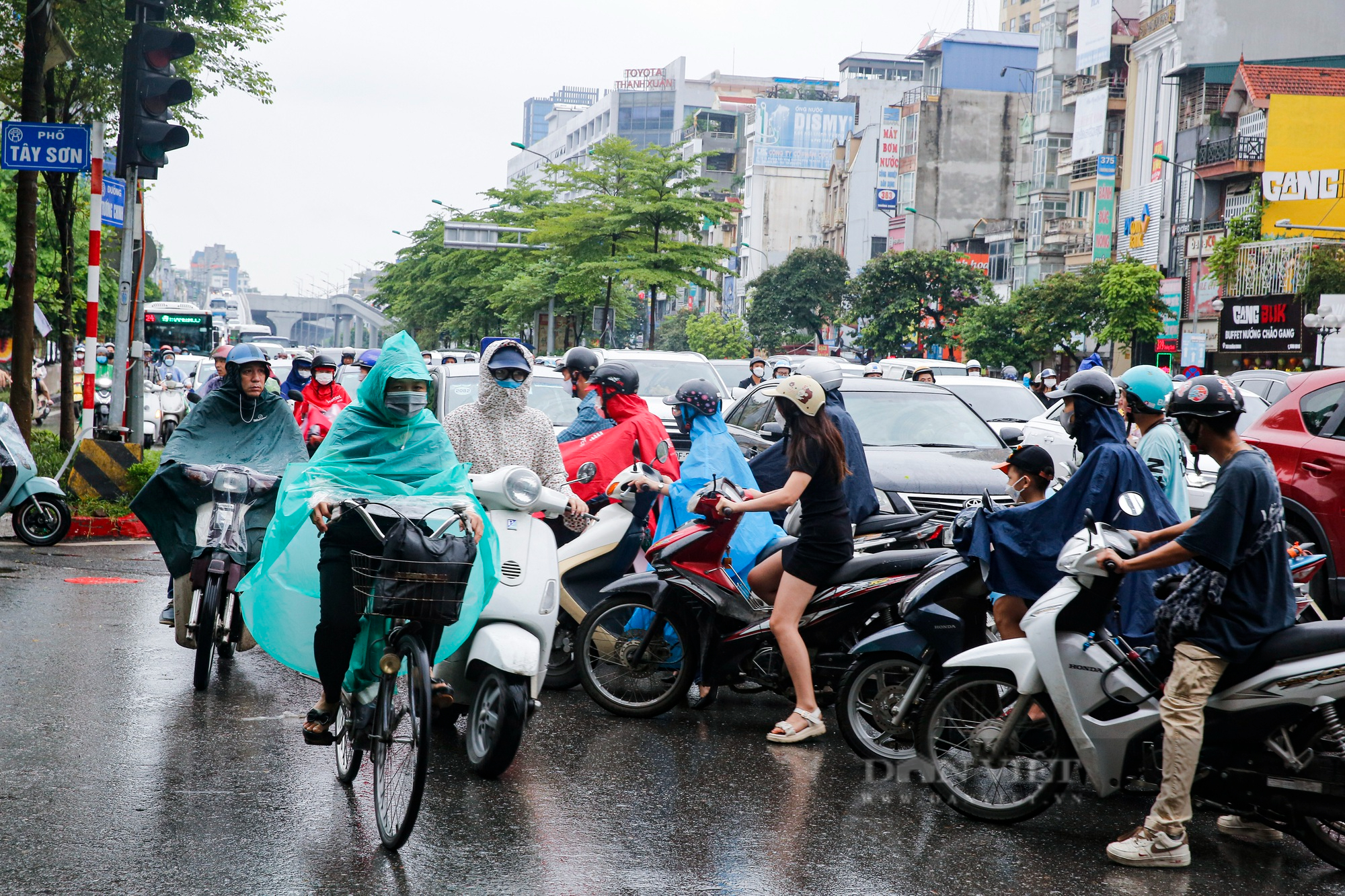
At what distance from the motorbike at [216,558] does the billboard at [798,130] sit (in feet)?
331

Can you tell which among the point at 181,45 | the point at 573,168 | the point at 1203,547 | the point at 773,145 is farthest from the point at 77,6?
the point at 773,145

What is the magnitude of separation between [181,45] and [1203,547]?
324 inches

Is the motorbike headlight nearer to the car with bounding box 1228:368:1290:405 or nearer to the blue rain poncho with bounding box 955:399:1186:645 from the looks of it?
the blue rain poncho with bounding box 955:399:1186:645

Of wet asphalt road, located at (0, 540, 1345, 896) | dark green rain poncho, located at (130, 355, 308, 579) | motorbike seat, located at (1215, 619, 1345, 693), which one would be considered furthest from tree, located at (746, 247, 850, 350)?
motorbike seat, located at (1215, 619, 1345, 693)

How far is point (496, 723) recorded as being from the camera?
5.41m

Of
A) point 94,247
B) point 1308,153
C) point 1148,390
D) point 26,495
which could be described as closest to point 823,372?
point 1148,390

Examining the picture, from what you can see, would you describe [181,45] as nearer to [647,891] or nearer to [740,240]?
[647,891]

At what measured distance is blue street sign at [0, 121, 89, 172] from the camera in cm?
1127

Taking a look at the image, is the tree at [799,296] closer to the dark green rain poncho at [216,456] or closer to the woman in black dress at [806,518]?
the dark green rain poncho at [216,456]

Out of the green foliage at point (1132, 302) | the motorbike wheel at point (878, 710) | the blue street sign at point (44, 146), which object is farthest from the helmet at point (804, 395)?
the green foliage at point (1132, 302)

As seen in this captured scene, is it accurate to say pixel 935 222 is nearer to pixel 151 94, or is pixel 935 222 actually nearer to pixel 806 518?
pixel 151 94

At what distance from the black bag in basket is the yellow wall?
154 feet

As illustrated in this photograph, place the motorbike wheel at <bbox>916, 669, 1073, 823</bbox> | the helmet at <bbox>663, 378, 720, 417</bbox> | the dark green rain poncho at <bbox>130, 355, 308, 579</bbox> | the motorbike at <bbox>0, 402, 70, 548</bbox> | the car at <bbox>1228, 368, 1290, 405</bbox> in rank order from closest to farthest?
the motorbike wheel at <bbox>916, 669, 1073, 823</bbox> < the dark green rain poncho at <bbox>130, 355, 308, 579</bbox> < the helmet at <bbox>663, 378, 720, 417</bbox> < the motorbike at <bbox>0, 402, 70, 548</bbox> < the car at <bbox>1228, 368, 1290, 405</bbox>

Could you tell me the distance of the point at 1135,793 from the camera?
19.2 feet
